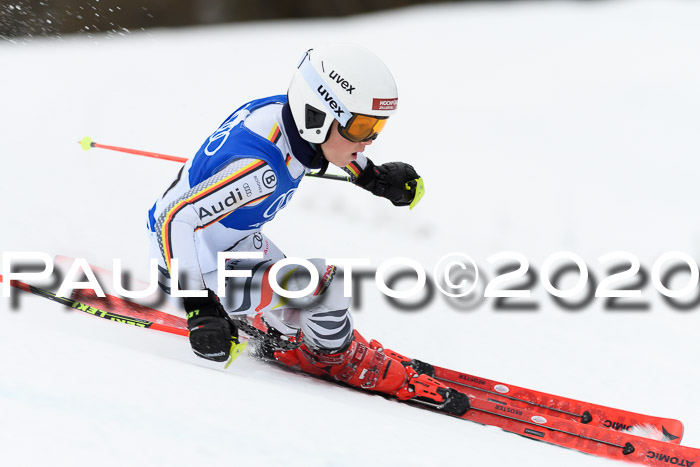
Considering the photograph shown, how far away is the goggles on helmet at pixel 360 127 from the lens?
271cm

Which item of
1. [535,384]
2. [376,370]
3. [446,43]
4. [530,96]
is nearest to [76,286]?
[376,370]

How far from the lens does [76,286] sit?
142 inches

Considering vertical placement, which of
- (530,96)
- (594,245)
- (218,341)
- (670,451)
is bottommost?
(218,341)

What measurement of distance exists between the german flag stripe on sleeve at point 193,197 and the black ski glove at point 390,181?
0.92 metres

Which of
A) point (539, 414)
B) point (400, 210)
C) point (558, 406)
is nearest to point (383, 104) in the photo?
point (539, 414)

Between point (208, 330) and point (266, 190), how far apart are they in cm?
56

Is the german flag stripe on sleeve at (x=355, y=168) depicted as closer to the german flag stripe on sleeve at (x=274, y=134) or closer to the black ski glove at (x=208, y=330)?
the german flag stripe on sleeve at (x=274, y=134)

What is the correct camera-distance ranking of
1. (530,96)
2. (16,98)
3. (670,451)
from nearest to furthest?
A: (670,451), (16,98), (530,96)

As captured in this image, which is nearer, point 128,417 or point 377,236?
point 128,417

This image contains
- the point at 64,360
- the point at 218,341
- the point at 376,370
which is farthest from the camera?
the point at 376,370

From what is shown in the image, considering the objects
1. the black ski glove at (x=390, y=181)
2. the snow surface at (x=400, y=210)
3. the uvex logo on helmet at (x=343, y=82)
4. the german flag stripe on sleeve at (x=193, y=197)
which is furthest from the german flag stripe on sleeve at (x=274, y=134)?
the snow surface at (x=400, y=210)

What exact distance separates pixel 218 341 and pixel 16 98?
5486mm

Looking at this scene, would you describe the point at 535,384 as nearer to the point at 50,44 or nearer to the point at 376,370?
the point at 376,370

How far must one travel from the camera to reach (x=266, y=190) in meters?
2.68
